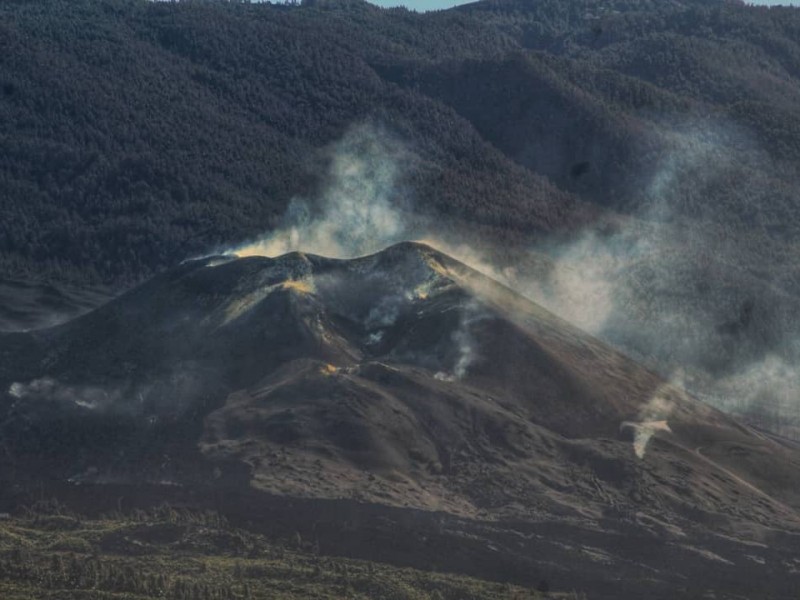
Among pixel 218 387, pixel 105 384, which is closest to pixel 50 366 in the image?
pixel 105 384

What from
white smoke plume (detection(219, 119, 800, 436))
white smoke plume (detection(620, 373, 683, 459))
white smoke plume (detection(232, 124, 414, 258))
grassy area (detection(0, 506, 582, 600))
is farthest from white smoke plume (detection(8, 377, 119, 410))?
white smoke plume (detection(232, 124, 414, 258))

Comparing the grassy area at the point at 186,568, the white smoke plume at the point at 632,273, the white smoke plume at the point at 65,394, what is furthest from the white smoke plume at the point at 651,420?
the white smoke plume at the point at 632,273

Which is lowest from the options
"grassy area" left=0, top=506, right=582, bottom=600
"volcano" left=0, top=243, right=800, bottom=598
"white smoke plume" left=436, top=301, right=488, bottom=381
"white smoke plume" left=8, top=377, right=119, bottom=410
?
"grassy area" left=0, top=506, right=582, bottom=600

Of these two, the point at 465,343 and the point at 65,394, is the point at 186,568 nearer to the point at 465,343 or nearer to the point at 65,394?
the point at 65,394

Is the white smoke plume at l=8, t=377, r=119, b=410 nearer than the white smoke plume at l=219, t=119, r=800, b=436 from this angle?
Yes

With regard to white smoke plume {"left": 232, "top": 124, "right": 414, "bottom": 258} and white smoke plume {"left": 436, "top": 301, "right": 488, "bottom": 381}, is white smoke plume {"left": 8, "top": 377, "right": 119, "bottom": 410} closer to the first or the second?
white smoke plume {"left": 436, "top": 301, "right": 488, "bottom": 381}

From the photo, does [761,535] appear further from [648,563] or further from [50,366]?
[50,366]

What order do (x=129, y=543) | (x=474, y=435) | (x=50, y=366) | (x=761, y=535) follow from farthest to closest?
1. (x=50, y=366)
2. (x=474, y=435)
3. (x=761, y=535)
4. (x=129, y=543)
